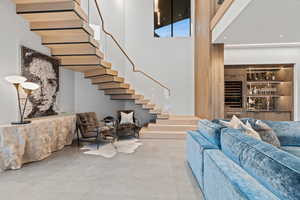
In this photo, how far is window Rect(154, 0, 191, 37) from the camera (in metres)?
8.25

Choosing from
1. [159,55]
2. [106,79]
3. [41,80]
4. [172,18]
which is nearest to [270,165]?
[41,80]

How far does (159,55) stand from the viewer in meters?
8.14

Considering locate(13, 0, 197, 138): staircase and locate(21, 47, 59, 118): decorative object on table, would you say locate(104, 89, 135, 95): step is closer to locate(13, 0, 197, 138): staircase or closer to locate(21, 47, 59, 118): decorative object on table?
locate(13, 0, 197, 138): staircase

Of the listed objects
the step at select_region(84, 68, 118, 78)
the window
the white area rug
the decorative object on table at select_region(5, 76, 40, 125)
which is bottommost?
the white area rug

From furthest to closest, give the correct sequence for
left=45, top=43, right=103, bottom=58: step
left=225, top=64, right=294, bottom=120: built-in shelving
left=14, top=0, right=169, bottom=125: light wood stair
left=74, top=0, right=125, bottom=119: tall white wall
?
left=225, top=64, right=294, bottom=120: built-in shelving < left=74, top=0, right=125, bottom=119: tall white wall < left=45, top=43, right=103, bottom=58: step < left=14, top=0, right=169, bottom=125: light wood stair

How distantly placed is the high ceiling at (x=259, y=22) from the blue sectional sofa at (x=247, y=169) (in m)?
2.53

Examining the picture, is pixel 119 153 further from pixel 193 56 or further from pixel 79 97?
pixel 193 56

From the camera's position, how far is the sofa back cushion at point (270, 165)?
38.5 inches

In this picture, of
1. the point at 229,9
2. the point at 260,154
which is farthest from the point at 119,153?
the point at 229,9

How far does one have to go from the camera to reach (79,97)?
5855 mm

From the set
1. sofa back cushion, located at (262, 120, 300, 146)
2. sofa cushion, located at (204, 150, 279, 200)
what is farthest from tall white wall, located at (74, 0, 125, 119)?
sofa back cushion, located at (262, 120, 300, 146)

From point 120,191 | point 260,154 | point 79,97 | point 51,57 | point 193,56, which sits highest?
point 193,56

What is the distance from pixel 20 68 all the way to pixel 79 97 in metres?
2.26

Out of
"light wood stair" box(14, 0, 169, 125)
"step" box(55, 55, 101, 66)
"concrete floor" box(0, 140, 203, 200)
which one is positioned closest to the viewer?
"concrete floor" box(0, 140, 203, 200)
